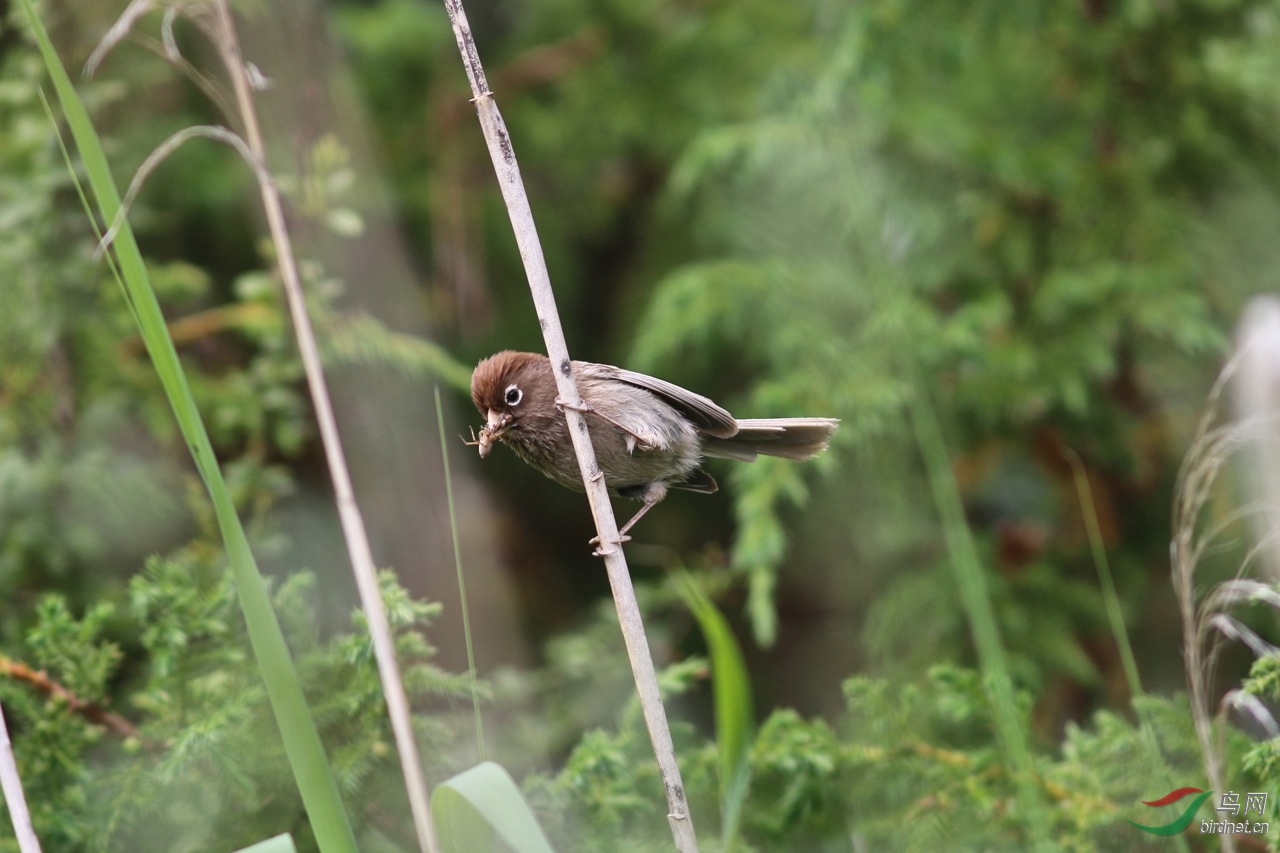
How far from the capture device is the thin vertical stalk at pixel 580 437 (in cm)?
169

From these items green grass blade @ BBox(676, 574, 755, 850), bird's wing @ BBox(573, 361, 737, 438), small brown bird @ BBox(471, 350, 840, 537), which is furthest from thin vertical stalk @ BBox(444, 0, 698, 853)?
bird's wing @ BBox(573, 361, 737, 438)

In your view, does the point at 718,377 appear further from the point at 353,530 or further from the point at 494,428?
the point at 353,530

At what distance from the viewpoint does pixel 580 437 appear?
190 cm

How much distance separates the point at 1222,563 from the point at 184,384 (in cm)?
329

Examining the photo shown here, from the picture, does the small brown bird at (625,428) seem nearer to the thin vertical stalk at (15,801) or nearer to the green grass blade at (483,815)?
the green grass blade at (483,815)

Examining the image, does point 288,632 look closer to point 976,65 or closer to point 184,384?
point 184,384

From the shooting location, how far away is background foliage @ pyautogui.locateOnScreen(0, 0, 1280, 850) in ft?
7.29

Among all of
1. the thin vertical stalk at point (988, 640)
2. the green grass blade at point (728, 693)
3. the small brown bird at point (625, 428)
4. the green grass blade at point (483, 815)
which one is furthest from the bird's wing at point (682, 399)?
the green grass blade at point (483, 815)

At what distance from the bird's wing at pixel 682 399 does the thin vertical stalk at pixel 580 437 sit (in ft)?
2.18

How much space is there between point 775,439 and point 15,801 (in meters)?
1.89

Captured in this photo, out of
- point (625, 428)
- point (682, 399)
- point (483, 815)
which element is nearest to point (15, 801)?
point (483, 815)

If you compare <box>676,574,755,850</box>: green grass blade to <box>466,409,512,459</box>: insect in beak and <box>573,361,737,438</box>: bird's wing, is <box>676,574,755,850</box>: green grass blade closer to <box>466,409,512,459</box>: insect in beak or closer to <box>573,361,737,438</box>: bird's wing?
<box>466,409,512,459</box>: insect in beak

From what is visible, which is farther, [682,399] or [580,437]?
[682,399]

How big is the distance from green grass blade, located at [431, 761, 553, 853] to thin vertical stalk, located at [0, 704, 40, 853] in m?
0.70
